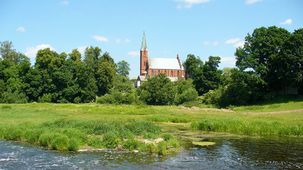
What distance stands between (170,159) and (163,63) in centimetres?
16861

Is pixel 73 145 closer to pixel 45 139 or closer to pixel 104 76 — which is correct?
pixel 45 139

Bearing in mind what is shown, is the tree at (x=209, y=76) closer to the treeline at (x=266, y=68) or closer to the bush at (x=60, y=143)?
the treeline at (x=266, y=68)

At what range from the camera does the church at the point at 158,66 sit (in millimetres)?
189500

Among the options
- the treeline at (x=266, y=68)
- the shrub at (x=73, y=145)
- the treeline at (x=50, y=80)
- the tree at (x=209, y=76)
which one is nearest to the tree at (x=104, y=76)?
the treeline at (x=50, y=80)

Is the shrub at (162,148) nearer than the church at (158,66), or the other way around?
the shrub at (162,148)

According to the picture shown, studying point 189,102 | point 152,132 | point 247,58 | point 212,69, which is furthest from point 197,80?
point 152,132

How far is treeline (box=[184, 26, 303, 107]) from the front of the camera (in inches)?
3147

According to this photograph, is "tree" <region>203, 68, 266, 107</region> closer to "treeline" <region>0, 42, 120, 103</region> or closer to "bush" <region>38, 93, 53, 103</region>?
"treeline" <region>0, 42, 120, 103</region>

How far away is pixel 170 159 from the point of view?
27781mm

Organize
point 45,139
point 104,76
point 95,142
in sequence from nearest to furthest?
point 95,142 → point 45,139 → point 104,76

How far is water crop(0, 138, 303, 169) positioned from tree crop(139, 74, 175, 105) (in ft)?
223

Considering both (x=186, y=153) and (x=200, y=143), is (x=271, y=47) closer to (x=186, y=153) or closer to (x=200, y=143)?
(x=200, y=143)

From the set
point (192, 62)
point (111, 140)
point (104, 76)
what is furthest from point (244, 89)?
point (192, 62)

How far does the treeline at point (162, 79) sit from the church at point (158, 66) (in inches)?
2258
